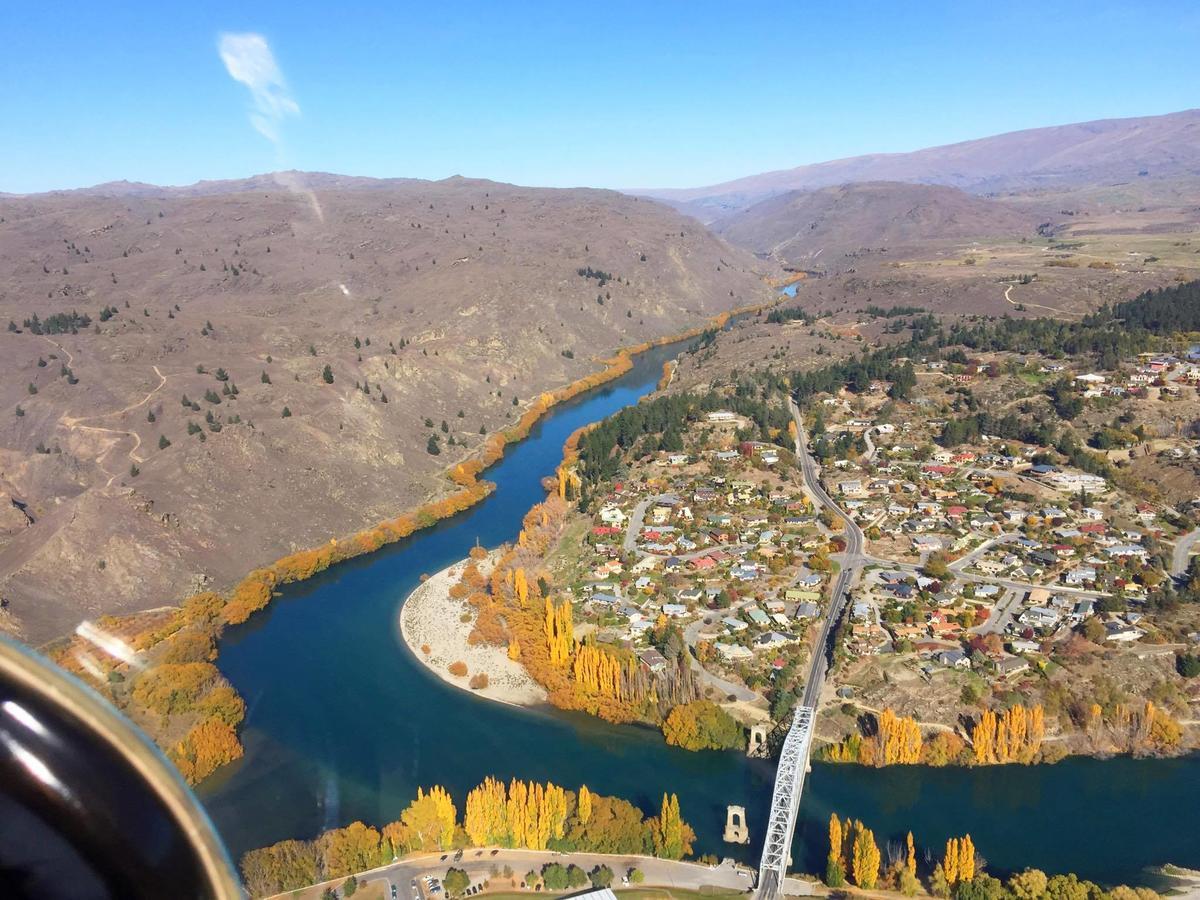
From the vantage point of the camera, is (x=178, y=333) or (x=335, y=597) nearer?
(x=335, y=597)

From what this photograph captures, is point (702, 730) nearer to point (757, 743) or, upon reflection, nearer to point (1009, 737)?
point (757, 743)

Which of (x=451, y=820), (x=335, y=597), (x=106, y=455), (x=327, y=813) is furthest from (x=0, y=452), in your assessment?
(x=451, y=820)

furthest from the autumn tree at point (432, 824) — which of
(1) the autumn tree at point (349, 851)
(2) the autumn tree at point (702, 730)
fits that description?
(2) the autumn tree at point (702, 730)

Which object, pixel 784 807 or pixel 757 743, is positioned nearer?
pixel 784 807

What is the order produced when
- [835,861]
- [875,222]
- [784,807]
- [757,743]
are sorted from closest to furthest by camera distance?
[835,861], [784,807], [757,743], [875,222]

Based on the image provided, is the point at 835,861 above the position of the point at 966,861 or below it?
above

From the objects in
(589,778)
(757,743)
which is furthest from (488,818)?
(757,743)

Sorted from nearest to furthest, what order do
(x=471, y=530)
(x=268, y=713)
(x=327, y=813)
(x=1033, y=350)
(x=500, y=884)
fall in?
(x=500, y=884)
(x=327, y=813)
(x=268, y=713)
(x=471, y=530)
(x=1033, y=350)

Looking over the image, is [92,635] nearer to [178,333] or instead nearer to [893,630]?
[893,630]
